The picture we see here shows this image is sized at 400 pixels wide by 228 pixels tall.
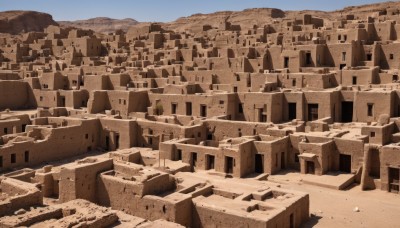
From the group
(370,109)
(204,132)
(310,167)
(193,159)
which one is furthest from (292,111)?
(193,159)

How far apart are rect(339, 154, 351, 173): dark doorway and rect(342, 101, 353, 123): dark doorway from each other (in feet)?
23.2

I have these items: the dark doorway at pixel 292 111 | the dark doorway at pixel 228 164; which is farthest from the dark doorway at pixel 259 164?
the dark doorway at pixel 292 111

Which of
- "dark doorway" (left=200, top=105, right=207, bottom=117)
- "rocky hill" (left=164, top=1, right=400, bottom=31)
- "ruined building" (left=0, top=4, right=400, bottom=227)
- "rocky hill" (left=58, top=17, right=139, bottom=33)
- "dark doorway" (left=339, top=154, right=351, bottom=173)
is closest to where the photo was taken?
"ruined building" (left=0, top=4, right=400, bottom=227)

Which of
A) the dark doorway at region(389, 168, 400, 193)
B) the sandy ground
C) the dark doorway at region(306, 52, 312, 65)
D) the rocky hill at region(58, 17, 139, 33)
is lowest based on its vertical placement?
the sandy ground

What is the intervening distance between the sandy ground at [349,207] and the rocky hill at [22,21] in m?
96.7

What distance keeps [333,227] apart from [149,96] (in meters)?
22.8

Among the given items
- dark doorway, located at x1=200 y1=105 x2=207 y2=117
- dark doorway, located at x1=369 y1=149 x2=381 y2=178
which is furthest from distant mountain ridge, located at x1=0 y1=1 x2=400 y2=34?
dark doorway, located at x1=369 y1=149 x2=381 y2=178

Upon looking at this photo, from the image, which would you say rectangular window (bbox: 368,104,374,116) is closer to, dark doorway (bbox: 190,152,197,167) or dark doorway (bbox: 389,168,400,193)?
dark doorway (bbox: 389,168,400,193)

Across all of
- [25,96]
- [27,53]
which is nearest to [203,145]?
[25,96]

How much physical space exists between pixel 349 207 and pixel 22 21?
356 ft

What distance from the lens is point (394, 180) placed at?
24.3 metres

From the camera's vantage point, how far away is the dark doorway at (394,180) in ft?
79.4

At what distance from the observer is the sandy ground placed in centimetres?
2030

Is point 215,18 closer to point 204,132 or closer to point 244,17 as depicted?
point 244,17
